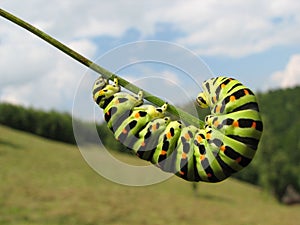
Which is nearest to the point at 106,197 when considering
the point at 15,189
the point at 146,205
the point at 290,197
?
the point at 146,205

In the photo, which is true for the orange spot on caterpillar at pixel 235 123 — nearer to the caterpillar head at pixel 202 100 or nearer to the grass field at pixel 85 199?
the caterpillar head at pixel 202 100

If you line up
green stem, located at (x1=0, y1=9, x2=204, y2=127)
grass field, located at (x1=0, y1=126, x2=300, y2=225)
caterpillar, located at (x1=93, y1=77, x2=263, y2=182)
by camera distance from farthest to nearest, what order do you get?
1. grass field, located at (x1=0, y1=126, x2=300, y2=225)
2. caterpillar, located at (x1=93, y1=77, x2=263, y2=182)
3. green stem, located at (x1=0, y1=9, x2=204, y2=127)

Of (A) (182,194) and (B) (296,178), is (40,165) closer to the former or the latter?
(A) (182,194)

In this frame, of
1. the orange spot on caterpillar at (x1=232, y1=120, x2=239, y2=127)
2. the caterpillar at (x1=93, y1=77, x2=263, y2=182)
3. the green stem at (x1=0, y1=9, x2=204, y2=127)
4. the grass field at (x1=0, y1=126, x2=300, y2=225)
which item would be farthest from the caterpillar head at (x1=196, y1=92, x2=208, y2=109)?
the grass field at (x1=0, y1=126, x2=300, y2=225)

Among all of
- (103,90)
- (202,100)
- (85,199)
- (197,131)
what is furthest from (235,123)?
(85,199)

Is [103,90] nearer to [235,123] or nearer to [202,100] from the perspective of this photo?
[202,100]

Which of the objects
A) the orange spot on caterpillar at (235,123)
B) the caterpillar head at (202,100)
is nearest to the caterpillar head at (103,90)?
the caterpillar head at (202,100)

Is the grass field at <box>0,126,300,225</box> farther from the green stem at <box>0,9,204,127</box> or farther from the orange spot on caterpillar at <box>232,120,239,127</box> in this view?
the green stem at <box>0,9,204,127</box>
